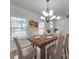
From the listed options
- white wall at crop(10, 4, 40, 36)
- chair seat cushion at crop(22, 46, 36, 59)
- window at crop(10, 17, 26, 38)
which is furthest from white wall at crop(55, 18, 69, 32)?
chair seat cushion at crop(22, 46, 36, 59)

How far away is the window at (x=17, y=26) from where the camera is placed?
553cm

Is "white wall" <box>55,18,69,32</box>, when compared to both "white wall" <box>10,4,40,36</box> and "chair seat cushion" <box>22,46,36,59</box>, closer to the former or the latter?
Result: "white wall" <box>10,4,40,36</box>

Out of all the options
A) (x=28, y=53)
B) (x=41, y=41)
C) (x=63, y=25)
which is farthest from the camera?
(x=63, y=25)

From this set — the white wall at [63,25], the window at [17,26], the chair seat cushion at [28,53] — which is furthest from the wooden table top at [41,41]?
the white wall at [63,25]

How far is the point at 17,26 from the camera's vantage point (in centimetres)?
593

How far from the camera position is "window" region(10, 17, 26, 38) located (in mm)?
5526

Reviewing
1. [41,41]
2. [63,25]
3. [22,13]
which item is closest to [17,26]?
[22,13]

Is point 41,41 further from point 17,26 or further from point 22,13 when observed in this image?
point 22,13
